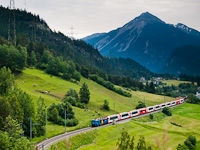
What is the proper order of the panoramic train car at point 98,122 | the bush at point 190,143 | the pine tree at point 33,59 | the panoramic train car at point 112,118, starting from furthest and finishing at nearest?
the pine tree at point 33,59, the panoramic train car at point 112,118, the panoramic train car at point 98,122, the bush at point 190,143

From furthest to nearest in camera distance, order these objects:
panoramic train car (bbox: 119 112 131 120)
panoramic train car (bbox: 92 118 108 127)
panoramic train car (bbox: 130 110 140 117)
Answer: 1. panoramic train car (bbox: 130 110 140 117)
2. panoramic train car (bbox: 119 112 131 120)
3. panoramic train car (bbox: 92 118 108 127)

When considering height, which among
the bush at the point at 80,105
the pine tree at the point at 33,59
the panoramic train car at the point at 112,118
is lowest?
the panoramic train car at the point at 112,118

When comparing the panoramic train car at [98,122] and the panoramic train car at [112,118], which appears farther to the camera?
the panoramic train car at [112,118]

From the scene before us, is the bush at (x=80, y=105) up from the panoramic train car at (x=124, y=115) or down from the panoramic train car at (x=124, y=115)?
up

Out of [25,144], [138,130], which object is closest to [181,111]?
[138,130]

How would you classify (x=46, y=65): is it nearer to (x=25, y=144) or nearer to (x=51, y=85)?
(x=51, y=85)

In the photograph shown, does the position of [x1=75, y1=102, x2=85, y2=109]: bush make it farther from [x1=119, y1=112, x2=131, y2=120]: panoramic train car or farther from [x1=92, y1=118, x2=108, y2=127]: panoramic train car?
[x1=92, y1=118, x2=108, y2=127]: panoramic train car

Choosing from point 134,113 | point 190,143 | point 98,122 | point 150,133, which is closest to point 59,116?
point 98,122

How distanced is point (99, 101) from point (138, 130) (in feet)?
133

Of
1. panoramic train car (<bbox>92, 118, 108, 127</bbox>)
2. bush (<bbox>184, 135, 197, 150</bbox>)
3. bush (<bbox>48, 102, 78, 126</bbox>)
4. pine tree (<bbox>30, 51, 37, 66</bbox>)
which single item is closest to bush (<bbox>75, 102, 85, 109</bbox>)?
bush (<bbox>48, 102, 78, 126</bbox>)

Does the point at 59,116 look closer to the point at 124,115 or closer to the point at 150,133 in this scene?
the point at 124,115

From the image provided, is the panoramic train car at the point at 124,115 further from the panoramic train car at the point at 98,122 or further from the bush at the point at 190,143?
the bush at the point at 190,143

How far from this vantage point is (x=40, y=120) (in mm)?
56312

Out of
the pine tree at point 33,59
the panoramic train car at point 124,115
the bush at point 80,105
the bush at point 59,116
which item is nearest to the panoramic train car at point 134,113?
the panoramic train car at point 124,115
